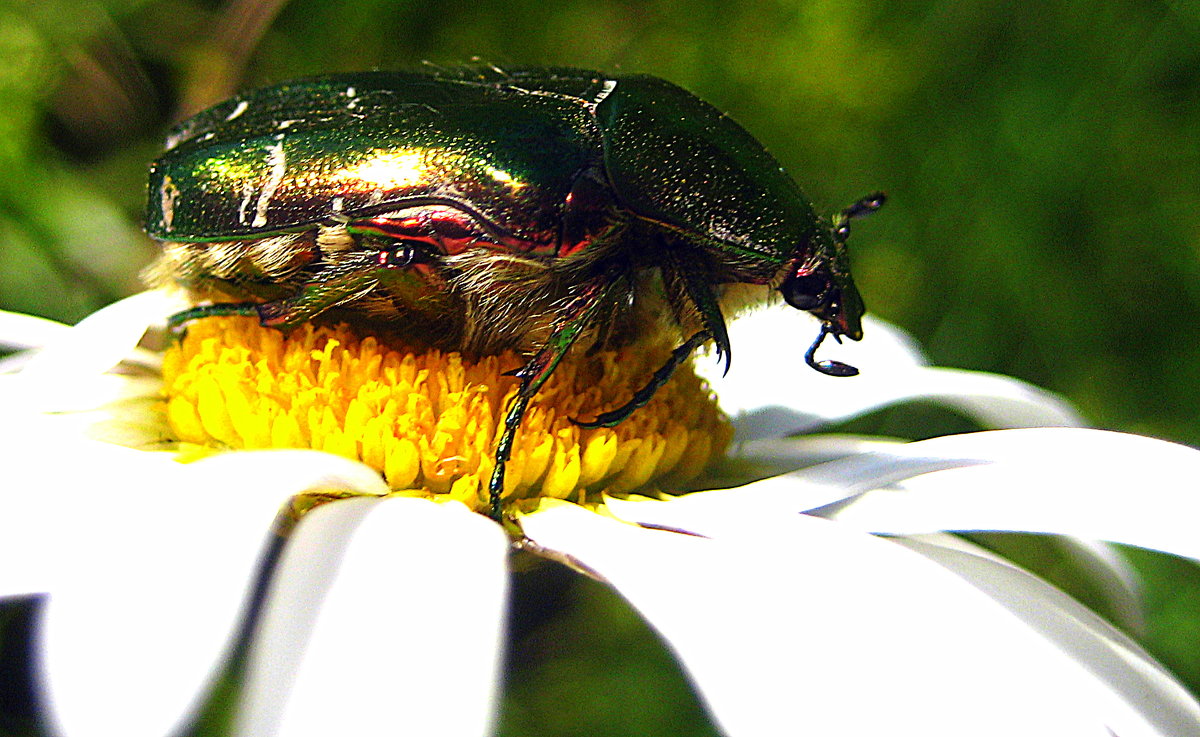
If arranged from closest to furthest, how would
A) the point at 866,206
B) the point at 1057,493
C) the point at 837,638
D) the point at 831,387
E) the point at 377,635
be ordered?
the point at 377,635 < the point at 837,638 < the point at 1057,493 < the point at 866,206 < the point at 831,387

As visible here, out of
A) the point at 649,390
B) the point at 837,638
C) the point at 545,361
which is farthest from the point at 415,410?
the point at 837,638

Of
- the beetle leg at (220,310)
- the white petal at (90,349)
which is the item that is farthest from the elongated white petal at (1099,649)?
the white petal at (90,349)

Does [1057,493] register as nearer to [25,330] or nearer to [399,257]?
[399,257]

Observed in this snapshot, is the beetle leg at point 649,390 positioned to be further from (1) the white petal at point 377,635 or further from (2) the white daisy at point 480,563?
(1) the white petal at point 377,635

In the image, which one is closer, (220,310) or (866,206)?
(220,310)

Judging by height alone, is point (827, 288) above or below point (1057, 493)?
above

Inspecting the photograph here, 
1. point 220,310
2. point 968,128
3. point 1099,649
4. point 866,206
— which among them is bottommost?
point 1099,649

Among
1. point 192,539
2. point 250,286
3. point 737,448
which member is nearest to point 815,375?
point 737,448

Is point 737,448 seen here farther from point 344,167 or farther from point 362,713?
point 362,713
